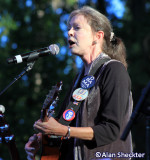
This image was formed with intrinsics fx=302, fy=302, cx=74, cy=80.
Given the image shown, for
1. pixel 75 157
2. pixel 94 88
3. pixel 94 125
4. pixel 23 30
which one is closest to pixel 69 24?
pixel 94 88

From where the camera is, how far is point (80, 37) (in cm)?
322

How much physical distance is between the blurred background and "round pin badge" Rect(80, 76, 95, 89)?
627 centimetres

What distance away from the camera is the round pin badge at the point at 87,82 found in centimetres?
303

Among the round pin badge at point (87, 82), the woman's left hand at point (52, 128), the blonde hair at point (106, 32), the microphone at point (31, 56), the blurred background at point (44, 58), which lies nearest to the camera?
the woman's left hand at point (52, 128)

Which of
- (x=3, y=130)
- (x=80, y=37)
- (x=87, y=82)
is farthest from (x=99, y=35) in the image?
(x=3, y=130)

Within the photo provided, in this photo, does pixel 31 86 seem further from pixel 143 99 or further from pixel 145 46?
pixel 143 99

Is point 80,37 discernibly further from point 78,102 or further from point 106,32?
point 78,102

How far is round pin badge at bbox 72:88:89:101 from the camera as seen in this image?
3.00 metres

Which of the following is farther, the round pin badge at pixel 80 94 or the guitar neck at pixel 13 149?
the guitar neck at pixel 13 149

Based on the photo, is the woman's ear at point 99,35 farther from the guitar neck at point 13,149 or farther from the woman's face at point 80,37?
the guitar neck at point 13,149

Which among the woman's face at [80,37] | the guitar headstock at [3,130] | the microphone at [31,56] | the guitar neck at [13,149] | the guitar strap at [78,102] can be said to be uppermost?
the woman's face at [80,37]

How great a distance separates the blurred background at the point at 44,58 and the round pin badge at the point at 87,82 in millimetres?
6268

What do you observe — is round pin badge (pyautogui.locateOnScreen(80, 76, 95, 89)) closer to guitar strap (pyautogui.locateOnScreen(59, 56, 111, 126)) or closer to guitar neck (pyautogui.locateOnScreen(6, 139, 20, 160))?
guitar strap (pyautogui.locateOnScreen(59, 56, 111, 126))

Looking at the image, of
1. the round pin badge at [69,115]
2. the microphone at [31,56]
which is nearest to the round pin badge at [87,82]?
the round pin badge at [69,115]
